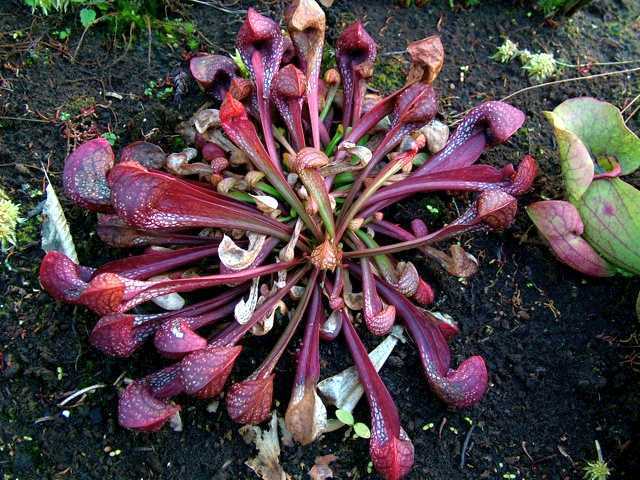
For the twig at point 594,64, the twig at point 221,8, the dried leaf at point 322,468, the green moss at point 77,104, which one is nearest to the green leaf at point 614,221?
the twig at point 594,64

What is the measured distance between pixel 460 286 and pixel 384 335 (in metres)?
0.40

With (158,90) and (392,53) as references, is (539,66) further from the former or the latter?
(158,90)

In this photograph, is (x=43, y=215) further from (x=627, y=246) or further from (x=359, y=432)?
(x=627, y=246)

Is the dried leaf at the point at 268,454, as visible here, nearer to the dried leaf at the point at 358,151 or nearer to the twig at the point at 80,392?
the twig at the point at 80,392

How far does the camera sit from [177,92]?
2.59m

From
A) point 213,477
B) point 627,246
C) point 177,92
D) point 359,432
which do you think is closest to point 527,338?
point 627,246

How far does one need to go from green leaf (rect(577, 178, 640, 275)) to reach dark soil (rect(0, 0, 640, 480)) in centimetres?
16

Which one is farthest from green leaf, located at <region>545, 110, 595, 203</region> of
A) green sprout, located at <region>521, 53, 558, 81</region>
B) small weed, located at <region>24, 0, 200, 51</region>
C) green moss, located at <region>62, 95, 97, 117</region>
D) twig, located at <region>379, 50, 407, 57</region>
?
green moss, located at <region>62, 95, 97, 117</region>

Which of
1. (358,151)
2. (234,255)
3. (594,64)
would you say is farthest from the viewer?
(594,64)

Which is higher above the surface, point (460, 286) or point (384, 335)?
point (460, 286)

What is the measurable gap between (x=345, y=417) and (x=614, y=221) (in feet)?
4.41

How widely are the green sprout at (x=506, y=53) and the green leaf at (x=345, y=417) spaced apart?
6.41 feet

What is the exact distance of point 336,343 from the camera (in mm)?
2273

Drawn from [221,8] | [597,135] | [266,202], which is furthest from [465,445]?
[221,8]
